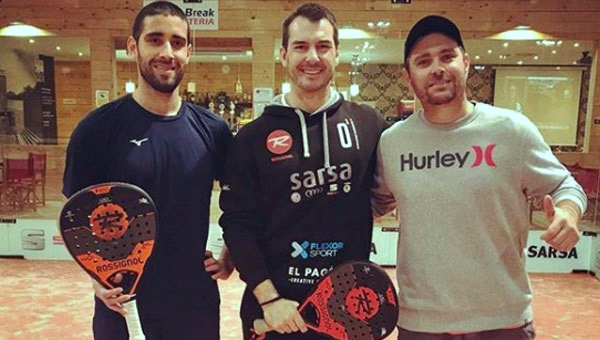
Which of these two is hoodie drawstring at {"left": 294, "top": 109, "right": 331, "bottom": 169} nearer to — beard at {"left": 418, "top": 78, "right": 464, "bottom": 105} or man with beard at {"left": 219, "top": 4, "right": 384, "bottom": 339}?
man with beard at {"left": 219, "top": 4, "right": 384, "bottom": 339}

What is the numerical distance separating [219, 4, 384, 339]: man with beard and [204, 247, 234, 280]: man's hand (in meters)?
0.13

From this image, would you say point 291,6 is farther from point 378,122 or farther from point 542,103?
point 378,122

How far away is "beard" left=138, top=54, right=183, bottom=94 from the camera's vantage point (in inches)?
61.7

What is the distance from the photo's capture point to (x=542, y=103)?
523cm

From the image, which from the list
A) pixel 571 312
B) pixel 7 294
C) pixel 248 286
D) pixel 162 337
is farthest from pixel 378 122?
pixel 7 294

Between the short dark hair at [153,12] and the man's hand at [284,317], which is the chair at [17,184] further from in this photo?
the man's hand at [284,317]

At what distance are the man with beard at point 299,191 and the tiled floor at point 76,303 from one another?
6.15 feet

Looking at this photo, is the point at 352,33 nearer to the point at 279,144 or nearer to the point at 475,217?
the point at 279,144

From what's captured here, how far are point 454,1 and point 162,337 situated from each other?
14.8 feet

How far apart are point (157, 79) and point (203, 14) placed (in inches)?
141

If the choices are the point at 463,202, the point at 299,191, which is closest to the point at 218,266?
the point at 299,191

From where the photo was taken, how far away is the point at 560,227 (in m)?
1.28

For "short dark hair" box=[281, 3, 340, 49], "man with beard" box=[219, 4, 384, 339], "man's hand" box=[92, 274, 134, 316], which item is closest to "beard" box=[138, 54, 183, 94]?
"man with beard" box=[219, 4, 384, 339]

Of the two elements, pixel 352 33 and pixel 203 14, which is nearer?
pixel 203 14
